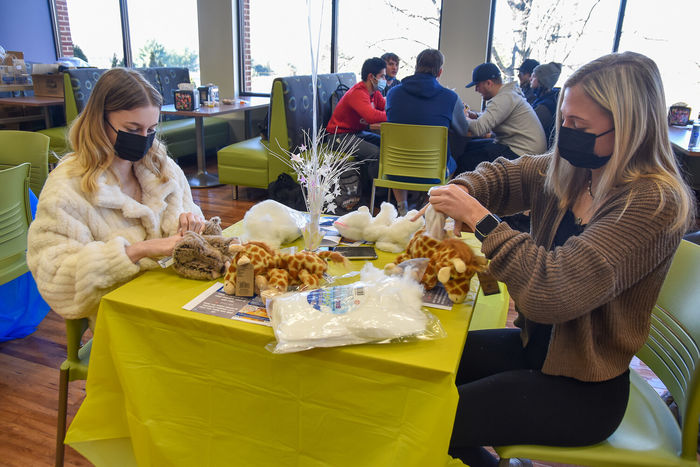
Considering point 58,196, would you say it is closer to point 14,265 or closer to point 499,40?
point 14,265

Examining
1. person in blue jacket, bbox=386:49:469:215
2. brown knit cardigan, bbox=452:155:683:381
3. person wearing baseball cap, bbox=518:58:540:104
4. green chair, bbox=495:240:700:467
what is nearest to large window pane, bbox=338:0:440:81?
person wearing baseball cap, bbox=518:58:540:104

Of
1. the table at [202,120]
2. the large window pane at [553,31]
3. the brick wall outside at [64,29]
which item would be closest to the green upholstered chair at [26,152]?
the table at [202,120]

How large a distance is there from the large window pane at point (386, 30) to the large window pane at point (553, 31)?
73 centimetres

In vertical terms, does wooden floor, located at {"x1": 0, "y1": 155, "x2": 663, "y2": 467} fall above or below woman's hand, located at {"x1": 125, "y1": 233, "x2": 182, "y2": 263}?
below

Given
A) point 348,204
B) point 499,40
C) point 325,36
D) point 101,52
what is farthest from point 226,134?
point 499,40

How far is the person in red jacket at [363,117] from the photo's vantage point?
4047 mm

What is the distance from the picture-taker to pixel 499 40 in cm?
537

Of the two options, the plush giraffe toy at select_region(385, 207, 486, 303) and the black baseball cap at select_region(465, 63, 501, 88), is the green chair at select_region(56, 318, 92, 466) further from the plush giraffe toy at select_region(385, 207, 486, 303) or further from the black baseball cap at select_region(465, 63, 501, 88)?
the black baseball cap at select_region(465, 63, 501, 88)

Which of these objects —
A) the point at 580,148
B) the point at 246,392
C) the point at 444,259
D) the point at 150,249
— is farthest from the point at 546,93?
the point at 246,392

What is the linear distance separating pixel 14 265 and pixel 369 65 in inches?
120

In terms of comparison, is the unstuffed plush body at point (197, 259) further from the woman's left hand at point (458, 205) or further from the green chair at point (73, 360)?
the woman's left hand at point (458, 205)

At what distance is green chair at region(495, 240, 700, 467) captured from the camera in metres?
1.05

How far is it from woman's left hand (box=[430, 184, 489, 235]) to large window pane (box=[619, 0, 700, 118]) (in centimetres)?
484

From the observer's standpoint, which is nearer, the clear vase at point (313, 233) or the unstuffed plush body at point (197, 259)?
the unstuffed plush body at point (197, 259)
